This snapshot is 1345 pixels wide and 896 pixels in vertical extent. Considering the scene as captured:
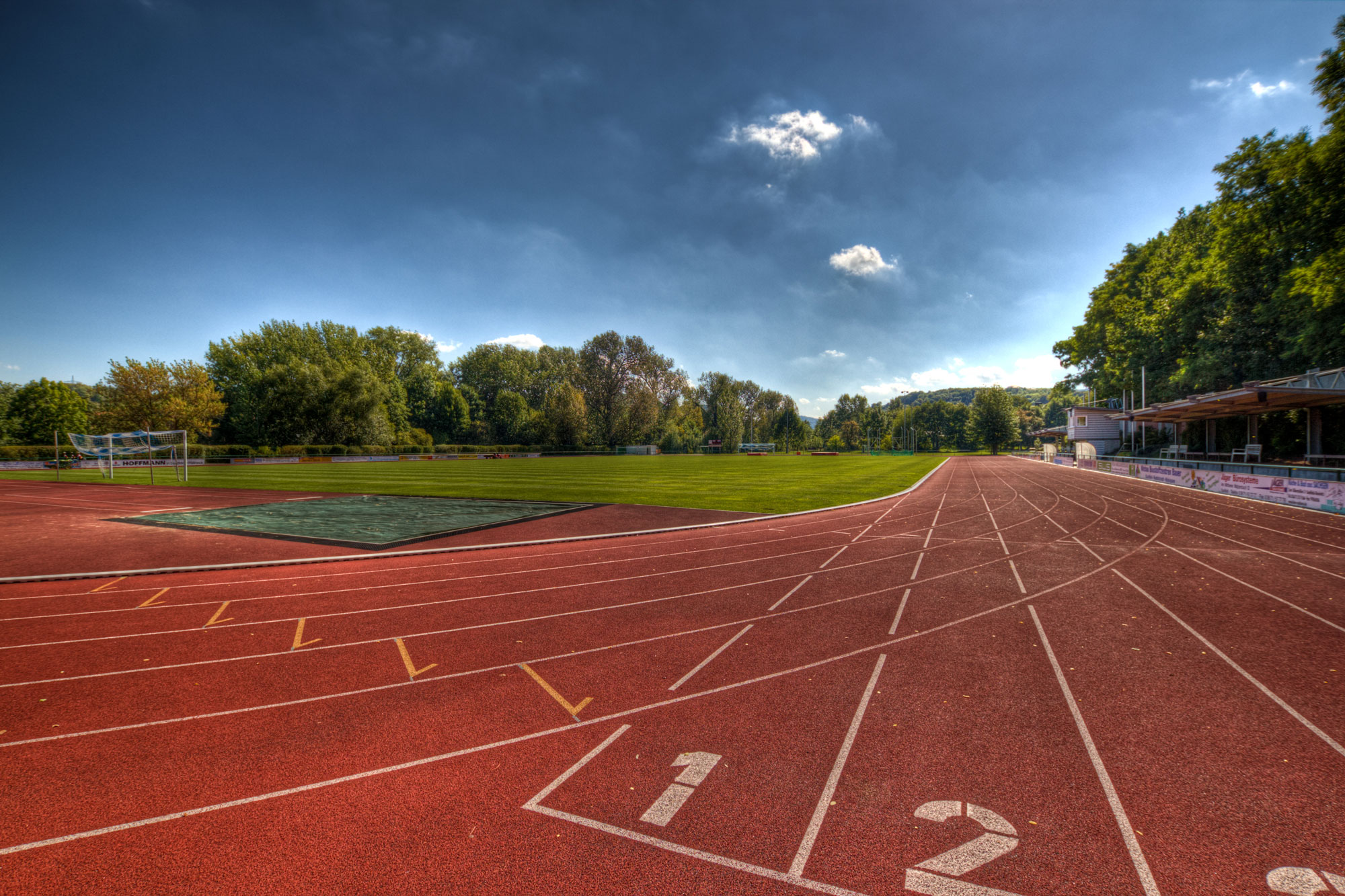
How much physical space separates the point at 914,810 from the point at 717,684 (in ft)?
7.16

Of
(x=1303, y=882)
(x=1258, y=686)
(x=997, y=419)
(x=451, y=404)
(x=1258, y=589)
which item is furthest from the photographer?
(x=997, y=419)

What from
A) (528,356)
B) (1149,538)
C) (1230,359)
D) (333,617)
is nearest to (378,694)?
(333,617)

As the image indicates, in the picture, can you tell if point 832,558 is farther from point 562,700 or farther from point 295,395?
point 295,395

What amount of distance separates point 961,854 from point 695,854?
5.31 feet

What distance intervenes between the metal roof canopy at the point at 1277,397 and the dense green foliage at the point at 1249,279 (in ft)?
7.87

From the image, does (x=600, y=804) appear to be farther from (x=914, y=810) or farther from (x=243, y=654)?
(x=243, y=654)

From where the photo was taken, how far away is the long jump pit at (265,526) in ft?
35.0

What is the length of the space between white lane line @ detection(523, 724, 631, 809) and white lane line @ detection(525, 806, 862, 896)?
0.21ft

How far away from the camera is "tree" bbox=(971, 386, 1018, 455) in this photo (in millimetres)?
94688

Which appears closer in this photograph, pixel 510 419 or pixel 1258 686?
pixel 1258 686

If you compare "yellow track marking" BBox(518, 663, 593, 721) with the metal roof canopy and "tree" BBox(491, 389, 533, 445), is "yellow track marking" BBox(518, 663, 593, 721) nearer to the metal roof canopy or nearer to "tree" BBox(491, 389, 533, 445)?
the metal roof canopy

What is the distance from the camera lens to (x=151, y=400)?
160 ft

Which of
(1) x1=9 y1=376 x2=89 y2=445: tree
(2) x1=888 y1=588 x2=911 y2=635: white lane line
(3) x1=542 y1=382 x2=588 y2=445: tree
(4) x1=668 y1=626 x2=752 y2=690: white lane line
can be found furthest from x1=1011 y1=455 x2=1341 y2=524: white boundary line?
(1) x1=9 y1=376 x2=89 y2=445: tree

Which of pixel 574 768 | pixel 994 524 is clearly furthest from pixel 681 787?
pixel 994 524
